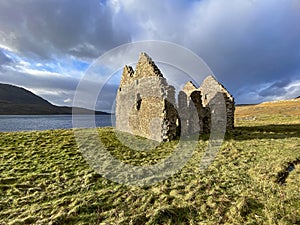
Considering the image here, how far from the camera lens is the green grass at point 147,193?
22.6ft

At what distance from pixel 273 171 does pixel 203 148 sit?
624 cm

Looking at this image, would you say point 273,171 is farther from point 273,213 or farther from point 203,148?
point 203,148

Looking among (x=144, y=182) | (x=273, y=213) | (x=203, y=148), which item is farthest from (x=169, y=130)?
(x=273, y=213)

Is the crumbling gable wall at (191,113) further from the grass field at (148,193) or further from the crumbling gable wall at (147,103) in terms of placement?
the grass field at (148,193)

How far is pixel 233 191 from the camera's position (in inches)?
345

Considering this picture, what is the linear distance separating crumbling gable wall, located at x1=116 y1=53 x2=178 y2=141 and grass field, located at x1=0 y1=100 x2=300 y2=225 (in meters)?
5.35

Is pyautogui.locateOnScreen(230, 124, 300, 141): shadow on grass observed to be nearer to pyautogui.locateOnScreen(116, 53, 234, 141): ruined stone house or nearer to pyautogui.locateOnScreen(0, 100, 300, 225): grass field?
pyautogui.locateOnScreen(116, 53, 234, 141): ruined stone house

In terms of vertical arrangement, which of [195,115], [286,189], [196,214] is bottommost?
[196,214]

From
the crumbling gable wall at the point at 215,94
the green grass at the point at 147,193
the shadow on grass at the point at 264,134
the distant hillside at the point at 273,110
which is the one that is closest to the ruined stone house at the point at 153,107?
the shadow on grass at the point at 264,134

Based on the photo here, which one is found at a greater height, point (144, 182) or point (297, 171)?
point (297, 171)

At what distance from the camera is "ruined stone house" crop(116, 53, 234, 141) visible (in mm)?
18828

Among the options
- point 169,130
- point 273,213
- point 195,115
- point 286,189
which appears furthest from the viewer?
point 195,115

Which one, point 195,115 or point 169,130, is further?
point 195,115

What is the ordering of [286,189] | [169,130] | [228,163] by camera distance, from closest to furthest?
1. [286,189]
2. [228,163]
3. [169,130]
